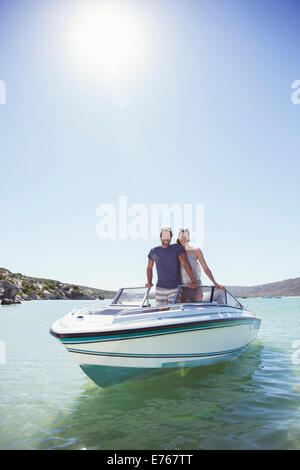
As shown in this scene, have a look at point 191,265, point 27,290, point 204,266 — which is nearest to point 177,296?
point 191,265

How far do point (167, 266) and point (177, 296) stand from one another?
655 millimetres

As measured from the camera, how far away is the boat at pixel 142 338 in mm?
5230

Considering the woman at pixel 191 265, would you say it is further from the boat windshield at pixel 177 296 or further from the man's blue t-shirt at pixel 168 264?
the man's blue t-shirt at pixel 168 264

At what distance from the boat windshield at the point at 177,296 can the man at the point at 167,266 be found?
0.12 meters

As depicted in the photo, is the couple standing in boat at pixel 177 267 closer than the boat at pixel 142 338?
No

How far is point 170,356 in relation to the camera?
18.7 ft

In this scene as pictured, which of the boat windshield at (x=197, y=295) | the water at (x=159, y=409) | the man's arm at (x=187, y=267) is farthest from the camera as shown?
the boat windshield at (x=197, y=295)

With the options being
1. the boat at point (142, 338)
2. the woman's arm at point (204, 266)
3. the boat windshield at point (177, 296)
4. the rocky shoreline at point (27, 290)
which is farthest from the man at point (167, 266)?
the rocky shoreline at point (27, 290)

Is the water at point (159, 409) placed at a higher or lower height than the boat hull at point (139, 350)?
lower

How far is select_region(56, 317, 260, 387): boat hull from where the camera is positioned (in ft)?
17.2

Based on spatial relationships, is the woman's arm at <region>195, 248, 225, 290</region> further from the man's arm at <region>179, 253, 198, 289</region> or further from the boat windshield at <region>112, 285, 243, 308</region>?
the man's arm at <region>179, 253, 198, 289</region>
